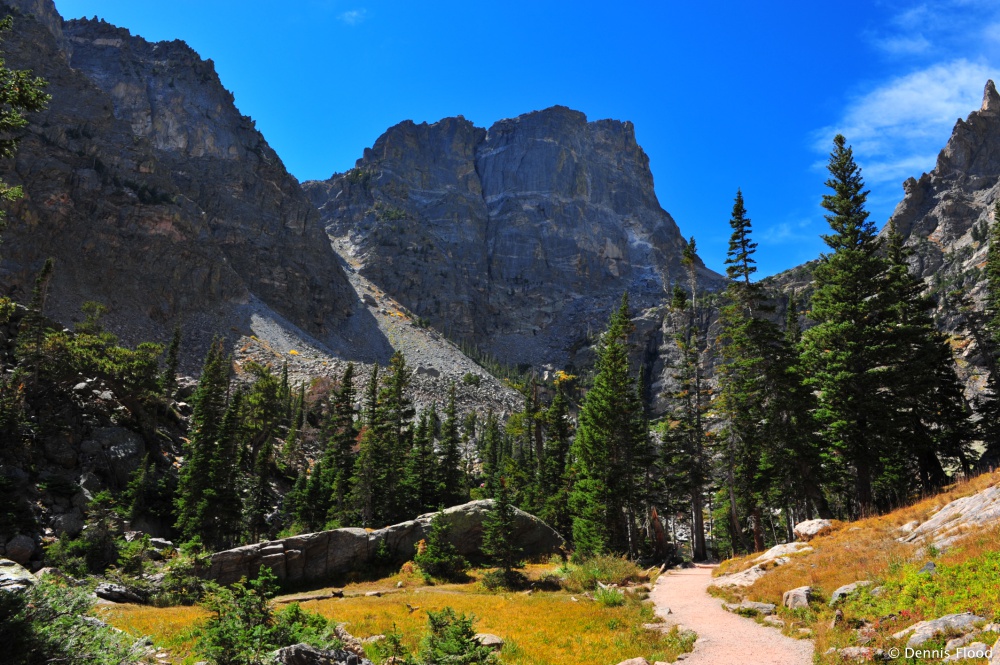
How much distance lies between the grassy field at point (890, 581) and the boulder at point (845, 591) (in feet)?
0.86

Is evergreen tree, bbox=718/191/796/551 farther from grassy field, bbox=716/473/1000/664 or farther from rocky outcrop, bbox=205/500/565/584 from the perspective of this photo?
rocky outcrop, bbox=205/500/565/584

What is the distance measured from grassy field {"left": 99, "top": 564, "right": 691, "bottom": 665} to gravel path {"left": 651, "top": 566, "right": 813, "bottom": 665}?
30.6 inches

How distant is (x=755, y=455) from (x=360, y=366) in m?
111

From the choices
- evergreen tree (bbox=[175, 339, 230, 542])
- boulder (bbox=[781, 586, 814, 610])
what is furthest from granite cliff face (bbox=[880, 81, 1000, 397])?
evergreen tree (bbox=[175, 339, 230, 542])

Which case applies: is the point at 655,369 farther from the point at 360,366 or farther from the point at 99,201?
the point at 99,201

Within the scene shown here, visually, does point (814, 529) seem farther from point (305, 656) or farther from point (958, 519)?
point (305, 656)

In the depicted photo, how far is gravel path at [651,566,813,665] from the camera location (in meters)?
12.0

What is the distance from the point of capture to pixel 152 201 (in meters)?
129

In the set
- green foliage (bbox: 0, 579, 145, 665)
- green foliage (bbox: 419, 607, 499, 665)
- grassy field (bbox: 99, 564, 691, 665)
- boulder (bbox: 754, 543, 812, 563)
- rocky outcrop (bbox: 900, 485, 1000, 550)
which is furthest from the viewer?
boulder (bbox: 754, 543, 812, 563)

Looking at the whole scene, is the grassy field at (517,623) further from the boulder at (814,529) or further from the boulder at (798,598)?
the boulder at (814,529)

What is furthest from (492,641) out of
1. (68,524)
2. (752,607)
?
(68,524)

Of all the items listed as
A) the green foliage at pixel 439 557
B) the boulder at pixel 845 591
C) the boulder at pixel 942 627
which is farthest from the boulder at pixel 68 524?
the boulder at pixel 942 627

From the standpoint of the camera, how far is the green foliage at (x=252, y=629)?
380 inches

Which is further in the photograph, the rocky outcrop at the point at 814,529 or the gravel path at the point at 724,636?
the rocky outcrop at the point at 814,529
